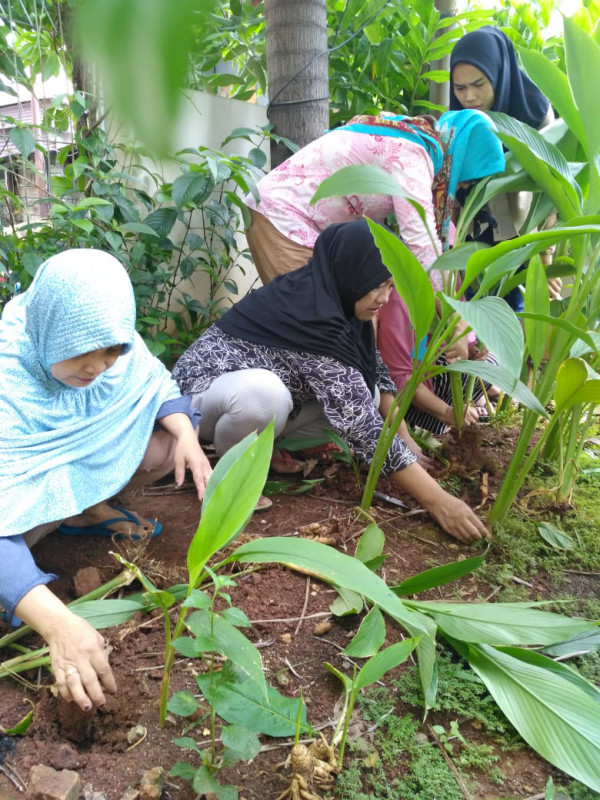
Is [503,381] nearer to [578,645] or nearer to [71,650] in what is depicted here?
[578,645]

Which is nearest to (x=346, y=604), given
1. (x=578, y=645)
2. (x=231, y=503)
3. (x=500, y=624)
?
(x=500, y=624)

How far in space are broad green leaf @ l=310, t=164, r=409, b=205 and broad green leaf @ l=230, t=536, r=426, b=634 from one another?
0.55 metres

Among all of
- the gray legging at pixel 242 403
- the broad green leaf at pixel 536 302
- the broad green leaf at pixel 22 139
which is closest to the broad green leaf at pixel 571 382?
the broad green leaf at pixel 536 302

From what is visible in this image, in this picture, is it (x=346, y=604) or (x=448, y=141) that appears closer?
(x=346, y=604)

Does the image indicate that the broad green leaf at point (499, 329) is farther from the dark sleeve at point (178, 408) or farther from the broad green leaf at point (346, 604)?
the dark sleeve at point (178, 408)

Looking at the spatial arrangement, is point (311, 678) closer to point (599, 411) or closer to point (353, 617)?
point (353, 617)

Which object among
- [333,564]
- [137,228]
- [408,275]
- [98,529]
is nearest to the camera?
[333,564]

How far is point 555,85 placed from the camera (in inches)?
49.2

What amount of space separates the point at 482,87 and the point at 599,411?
3.75 feet

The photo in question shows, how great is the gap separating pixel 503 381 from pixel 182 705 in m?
0.68

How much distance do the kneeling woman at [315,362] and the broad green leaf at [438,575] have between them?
30 centimetres

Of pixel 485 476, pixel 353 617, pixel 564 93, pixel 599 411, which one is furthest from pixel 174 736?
pixel 599 411

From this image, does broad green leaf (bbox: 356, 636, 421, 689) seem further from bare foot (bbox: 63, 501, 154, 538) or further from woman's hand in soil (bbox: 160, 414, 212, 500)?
bare foot (bbox: 63, 501, 154, 538)

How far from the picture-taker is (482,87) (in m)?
2.08
